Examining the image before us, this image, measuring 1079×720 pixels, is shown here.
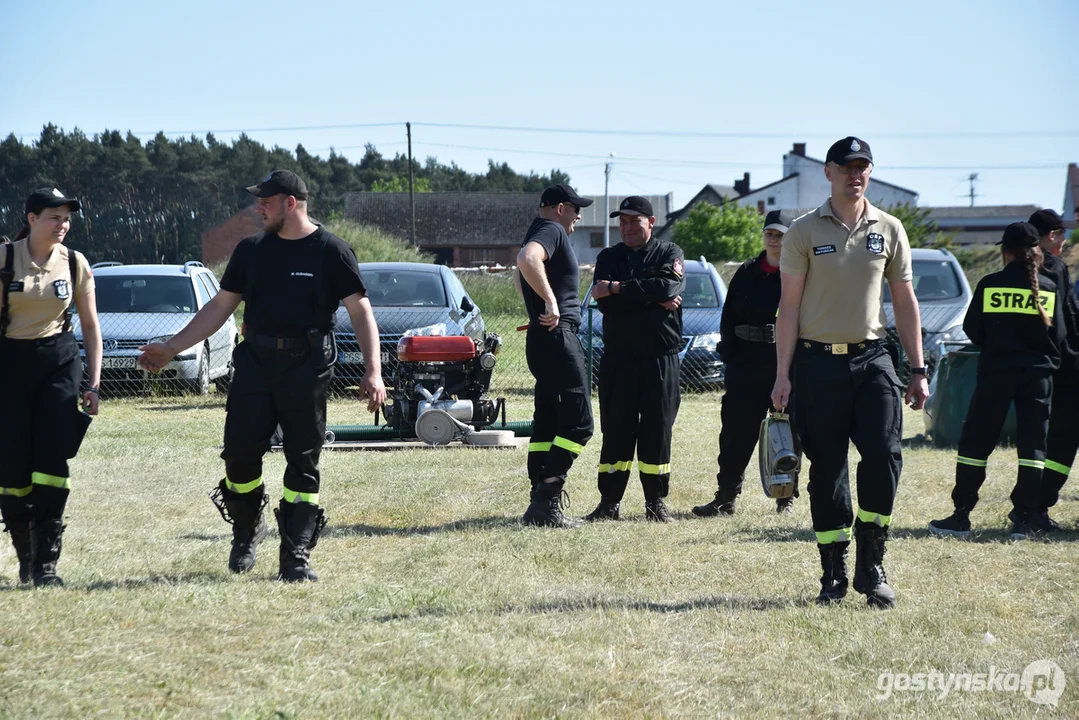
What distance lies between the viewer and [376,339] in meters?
5.91

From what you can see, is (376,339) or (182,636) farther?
(376,339)

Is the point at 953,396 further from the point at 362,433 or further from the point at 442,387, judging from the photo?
the point at 362,433

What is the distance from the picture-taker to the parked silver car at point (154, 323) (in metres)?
14.3

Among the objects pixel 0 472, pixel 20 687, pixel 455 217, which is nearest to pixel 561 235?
pixel 0 472

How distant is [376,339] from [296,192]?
32.4 inches

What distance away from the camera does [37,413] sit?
5.69 metres

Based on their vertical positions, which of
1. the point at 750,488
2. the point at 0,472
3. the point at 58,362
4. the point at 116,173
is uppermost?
the point at 116,173

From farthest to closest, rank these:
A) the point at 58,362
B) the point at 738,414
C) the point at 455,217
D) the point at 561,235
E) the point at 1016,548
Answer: the point at 455,217 → the point at 738,414 → the point at 561,235 → the point at 1016,548 → the point at 58,362

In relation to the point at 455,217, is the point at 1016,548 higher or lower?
lower

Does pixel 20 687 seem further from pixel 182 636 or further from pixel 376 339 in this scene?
pixel 376 339

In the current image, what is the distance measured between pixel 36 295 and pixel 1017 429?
5.70 m

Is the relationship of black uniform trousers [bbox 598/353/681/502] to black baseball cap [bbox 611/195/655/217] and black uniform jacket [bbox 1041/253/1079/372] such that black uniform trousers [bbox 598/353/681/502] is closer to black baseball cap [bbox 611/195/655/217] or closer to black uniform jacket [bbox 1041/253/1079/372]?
black baseball cap [bbox 611/195/655/217]

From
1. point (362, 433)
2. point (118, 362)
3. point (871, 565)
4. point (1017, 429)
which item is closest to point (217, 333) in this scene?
point (118, 362)

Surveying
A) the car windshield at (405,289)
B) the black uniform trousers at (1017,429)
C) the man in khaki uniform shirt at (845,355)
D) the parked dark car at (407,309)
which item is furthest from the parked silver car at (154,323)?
the man in khaki uniform shirt at (845,355)
